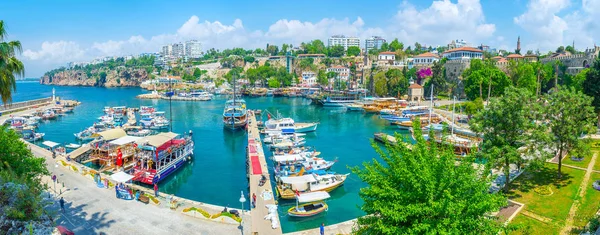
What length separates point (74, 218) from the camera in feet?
68.1

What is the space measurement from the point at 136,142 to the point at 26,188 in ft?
80.8

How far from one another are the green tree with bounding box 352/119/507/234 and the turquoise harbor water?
8.63 m

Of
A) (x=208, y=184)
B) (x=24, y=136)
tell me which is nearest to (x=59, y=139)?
(x=24, y=136)

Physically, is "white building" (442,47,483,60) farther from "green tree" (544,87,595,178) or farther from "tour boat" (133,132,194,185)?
"tour boat" (133,132,194,185)

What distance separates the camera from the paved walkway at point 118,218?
768 inches

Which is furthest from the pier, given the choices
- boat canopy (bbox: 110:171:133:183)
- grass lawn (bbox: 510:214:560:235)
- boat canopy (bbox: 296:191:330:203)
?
grass lawn (bbox: 510:214:560:235)

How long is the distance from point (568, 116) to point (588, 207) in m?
5.93

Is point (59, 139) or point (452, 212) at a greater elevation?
point (452, 212)

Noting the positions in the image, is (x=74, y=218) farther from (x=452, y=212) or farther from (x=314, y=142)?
(x=314, y=142)

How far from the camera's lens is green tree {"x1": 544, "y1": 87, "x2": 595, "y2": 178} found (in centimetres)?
2308

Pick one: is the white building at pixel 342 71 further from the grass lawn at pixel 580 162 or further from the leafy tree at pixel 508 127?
the leafy tree at pixel 508 127

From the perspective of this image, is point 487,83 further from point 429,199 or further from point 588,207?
point 429,199

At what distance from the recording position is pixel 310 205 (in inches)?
999

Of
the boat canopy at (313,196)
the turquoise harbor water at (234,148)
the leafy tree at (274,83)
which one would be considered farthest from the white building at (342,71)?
the boat canopy at (313,196)
